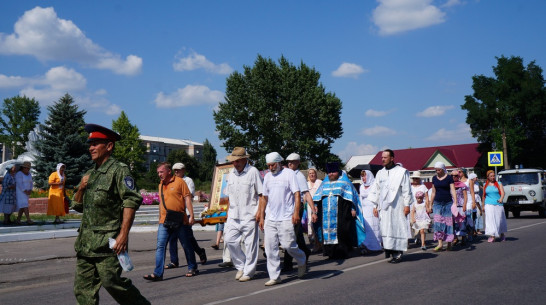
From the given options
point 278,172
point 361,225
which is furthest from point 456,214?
point 278,172

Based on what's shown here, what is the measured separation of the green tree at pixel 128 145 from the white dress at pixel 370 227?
67.8m

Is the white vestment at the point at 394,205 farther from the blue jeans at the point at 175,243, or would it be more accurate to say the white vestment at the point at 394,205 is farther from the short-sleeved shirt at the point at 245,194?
the blue jeans at the point at 175,243

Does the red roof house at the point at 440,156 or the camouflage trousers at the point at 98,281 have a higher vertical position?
the red roof house at the point at 440,156

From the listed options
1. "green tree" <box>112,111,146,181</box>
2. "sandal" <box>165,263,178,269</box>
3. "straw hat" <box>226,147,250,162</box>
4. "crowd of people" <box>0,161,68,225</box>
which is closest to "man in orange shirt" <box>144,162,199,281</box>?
"sandal" <box>165,263,178,269</box>

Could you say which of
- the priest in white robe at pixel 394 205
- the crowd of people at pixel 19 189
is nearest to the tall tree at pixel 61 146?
the crowd of people at pixel 19 189

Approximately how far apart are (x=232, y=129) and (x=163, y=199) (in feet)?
136

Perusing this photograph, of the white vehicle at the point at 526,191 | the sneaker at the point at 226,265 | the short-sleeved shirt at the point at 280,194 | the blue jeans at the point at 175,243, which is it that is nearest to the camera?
the short-sleeved shirt at the point at 280,194

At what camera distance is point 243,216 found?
795 centimetres

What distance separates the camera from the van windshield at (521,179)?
23.8 m

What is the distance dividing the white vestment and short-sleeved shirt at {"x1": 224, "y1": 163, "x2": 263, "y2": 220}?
2.71 meters

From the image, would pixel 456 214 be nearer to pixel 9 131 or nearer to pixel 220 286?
pixel 220 286

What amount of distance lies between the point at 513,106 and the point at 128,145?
53.9 meters

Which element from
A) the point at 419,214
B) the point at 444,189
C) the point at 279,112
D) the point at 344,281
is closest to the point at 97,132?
the point at 344,281

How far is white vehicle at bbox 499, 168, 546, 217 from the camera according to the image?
23.3m
